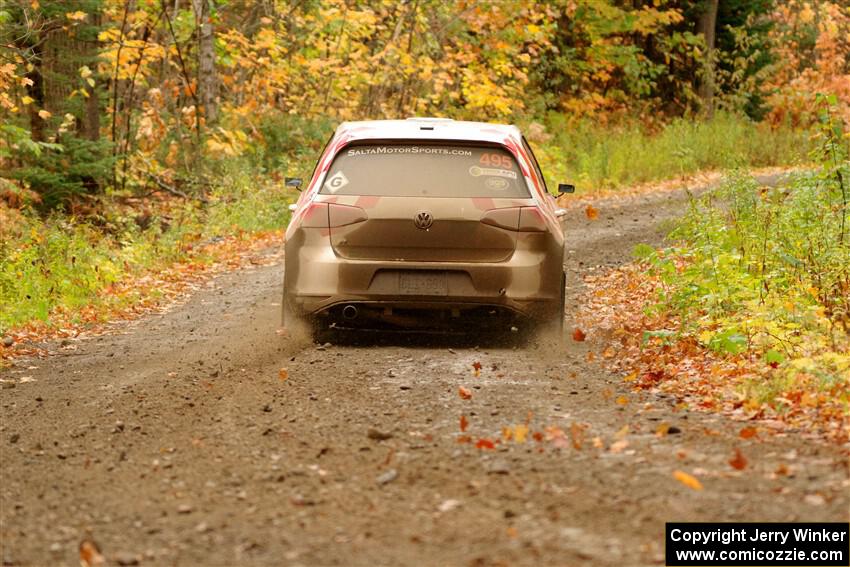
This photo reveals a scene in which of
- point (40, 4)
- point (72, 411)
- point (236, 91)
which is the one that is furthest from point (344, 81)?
point (72, 411)

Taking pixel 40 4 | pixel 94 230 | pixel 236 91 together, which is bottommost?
pixel 94 230

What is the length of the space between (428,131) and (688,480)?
466cm

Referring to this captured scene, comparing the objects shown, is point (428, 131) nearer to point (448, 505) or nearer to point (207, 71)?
point (448, 505)

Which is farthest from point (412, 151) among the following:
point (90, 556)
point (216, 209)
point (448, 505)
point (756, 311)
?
point (216, 209)

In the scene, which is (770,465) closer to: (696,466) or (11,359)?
(696,466)

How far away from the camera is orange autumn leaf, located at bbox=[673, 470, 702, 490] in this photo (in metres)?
4.91

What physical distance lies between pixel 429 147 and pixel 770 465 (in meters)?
4.35

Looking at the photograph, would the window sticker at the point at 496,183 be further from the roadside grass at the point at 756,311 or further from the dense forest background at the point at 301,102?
the dense forest background at the point at 301,102

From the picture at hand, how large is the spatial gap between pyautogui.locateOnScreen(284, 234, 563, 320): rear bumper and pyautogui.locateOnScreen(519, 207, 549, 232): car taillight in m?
0.06

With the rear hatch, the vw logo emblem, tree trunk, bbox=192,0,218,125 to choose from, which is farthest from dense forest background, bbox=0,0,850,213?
the vw logo emblem

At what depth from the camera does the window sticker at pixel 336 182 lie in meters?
8.77

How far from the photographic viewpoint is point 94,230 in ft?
53.8

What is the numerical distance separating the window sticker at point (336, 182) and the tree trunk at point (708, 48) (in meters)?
24.3

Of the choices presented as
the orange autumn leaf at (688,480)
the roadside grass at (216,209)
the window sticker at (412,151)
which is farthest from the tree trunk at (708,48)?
the orange autumn leaf at (688,480)
